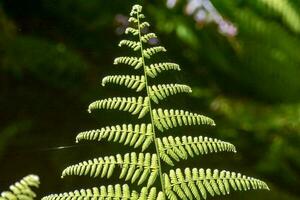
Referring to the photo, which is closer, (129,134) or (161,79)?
(129,134)

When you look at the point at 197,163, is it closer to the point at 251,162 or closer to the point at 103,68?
the point at 251,162

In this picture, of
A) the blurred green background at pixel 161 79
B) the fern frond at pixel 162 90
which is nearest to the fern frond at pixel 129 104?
the fern frond at pixel 162 90

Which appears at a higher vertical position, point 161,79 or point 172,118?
point 161,79

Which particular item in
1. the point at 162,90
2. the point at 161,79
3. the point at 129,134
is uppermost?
the point at 161,79

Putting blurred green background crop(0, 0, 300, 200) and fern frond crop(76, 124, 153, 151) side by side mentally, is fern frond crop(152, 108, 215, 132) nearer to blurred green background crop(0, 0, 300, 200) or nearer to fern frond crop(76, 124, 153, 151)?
fern frond crop(76, 124, 153, 151)

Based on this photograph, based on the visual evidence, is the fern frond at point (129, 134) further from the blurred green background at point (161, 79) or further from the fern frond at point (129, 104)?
the blurred green background at point (161, 79)

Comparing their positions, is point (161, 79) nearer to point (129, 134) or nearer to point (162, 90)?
point (162, 90)

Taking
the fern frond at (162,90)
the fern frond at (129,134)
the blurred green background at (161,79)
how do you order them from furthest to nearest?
1. the blurred green background at (161,79)
2. the fern frond at (162,90)
3. the fern frond at (129,134)

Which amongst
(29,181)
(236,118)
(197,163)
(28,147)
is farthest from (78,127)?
(29,181)

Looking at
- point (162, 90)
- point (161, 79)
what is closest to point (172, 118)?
point (162, 90)

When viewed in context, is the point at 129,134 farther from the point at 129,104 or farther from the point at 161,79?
the point at 161,79

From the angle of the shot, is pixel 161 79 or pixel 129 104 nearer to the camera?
pixel 129 104
